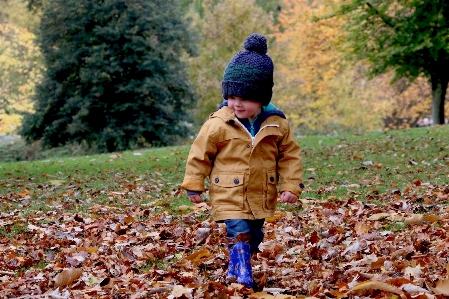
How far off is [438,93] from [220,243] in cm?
2183

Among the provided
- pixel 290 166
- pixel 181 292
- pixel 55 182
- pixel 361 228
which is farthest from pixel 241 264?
pixel 55 182

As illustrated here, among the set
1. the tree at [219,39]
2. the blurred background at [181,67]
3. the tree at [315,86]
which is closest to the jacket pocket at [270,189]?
the blurred background at [181,67]

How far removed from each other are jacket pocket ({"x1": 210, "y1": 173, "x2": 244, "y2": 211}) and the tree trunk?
71.3 ft

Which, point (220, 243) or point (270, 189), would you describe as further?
point (220, 243)

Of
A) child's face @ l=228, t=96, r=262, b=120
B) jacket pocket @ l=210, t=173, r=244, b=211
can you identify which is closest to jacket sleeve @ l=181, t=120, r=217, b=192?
jacket pocket @ l=210, t=173, r=244, b=211

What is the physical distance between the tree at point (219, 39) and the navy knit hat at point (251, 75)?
2969 centimetres

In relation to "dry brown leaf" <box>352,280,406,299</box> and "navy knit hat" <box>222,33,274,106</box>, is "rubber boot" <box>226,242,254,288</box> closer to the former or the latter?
"dry brown leaf" <box>352,280,406,299</box>

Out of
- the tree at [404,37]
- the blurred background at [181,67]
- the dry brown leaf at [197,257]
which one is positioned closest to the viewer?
the dry brown leaf at [197,257]

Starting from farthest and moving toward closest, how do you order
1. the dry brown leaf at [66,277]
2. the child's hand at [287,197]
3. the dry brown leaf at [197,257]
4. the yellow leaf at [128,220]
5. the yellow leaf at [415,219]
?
the yellow leaf at [128,220] → the yellow leaf at [415,219] → the dry brown leaf at [197,257] → the dry brown leaf at [66,277] → the child's hand at [287,197]

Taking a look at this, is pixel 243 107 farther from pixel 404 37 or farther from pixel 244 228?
pixel 404 37

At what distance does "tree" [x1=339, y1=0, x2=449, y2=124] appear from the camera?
63.5 feet

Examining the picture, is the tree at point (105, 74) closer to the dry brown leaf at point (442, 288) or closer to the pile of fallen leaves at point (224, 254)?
the pile of fallen leaves at point (224, 254)

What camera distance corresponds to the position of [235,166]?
4.25 metres

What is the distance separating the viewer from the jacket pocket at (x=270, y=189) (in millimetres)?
4301
